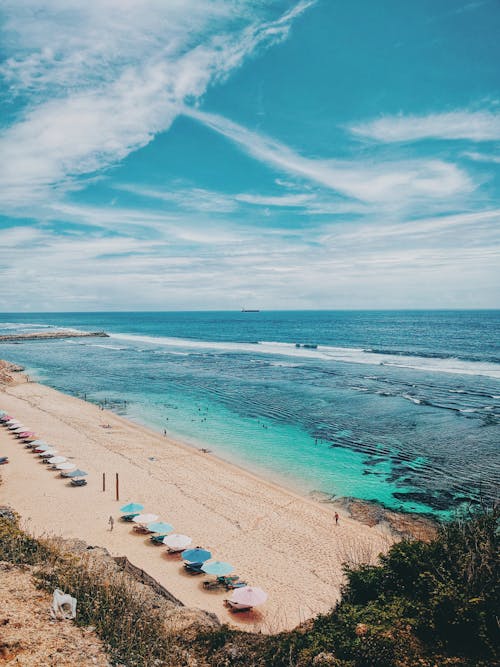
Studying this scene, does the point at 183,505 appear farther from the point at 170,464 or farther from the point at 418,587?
the point at 418,587

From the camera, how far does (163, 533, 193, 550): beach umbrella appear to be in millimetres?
19258

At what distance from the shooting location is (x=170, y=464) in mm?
30344

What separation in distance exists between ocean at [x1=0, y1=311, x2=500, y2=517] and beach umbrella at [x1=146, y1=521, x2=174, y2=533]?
9.18 meters

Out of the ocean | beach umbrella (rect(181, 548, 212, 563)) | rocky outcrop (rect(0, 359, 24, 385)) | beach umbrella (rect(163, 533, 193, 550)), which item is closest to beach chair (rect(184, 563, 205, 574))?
beach umbrella (rect(181, 548, 212, 563))

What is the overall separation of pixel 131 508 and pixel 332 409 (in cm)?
2707

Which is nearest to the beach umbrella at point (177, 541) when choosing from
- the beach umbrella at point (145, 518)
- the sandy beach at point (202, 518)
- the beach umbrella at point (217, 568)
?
the sandy beach at point (202, 518)

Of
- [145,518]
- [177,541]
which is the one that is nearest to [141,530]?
[145,518]

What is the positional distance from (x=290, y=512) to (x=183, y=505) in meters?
6.04

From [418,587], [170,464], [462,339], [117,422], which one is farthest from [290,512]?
[462,339]

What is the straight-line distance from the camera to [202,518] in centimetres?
2280

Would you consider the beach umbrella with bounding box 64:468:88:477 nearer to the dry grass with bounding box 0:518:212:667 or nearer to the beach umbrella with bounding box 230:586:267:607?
the dry grass with bounding box 0:518:212:667

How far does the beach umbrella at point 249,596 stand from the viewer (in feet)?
50.6

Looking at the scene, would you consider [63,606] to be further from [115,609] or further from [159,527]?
[159,527]

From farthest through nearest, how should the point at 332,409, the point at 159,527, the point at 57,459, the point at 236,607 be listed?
the point at 332,409 → the point at 57,459 → the point at 159,527 → the point at 236,607
